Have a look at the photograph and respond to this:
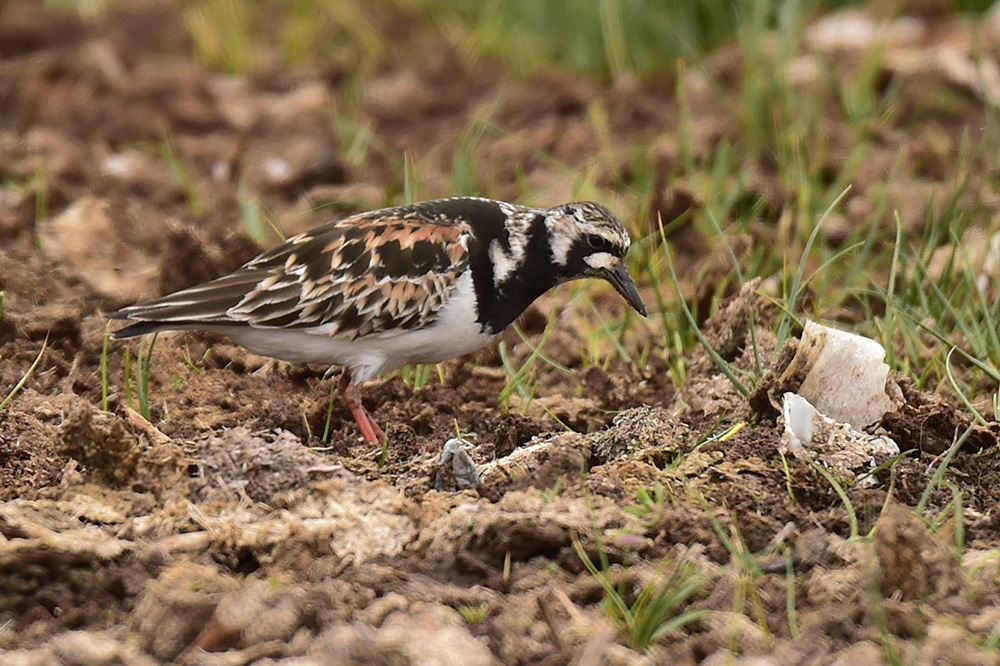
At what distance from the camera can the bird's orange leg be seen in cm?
486

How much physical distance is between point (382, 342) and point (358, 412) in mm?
385

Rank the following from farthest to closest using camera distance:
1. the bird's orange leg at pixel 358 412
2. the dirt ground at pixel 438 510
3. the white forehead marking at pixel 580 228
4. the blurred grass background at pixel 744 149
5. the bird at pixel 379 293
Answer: the blurred grass background at pixel 744 149
the white forehead marking at pixel 580 228
the bird at pixel 379 293
the bird's orange leg at pixel 358 412
the dirt ground at pixel 438 510

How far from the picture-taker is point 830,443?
4.48m

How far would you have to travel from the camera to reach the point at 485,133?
9242 mm

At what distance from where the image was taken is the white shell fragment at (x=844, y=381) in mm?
4711

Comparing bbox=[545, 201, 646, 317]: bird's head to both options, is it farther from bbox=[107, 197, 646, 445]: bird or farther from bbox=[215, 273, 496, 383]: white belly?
bbox=[215, 273, 496, 383]: white belly

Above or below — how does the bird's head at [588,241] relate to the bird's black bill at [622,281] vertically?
above

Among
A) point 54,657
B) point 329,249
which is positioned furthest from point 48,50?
point 54,657

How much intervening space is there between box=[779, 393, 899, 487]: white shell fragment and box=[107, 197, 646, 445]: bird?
3.88ft

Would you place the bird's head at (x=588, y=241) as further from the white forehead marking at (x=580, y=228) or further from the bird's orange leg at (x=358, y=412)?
the bird's orange leg at (x=358, y=412)

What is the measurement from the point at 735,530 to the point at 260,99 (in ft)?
23.7

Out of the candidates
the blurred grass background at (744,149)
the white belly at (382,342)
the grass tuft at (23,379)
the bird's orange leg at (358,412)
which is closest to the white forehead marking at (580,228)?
the blurred grass background at (744,149)

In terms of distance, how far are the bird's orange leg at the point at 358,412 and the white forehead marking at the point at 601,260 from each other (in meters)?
1.04

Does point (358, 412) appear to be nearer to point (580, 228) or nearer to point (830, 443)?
point (580, 228)
